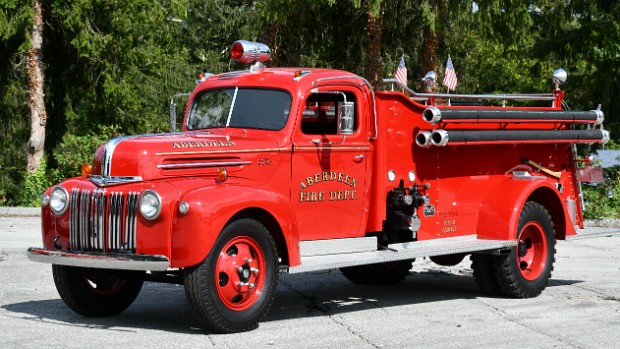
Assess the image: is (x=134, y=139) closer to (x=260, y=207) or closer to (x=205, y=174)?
(x=205, y=174)

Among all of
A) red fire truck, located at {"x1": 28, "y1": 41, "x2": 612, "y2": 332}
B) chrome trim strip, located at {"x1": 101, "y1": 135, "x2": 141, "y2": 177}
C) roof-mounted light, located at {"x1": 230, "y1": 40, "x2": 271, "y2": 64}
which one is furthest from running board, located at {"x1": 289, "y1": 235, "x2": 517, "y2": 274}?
roof-mounted light, located at {"x1": 230, "y1": 40, "x2": 271, "y2": 64}

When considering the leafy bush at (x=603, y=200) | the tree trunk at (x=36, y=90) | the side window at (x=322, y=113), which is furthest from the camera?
the tree trunk at (x=36, y=90)

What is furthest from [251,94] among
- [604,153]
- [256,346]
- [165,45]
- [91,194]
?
[604,153]

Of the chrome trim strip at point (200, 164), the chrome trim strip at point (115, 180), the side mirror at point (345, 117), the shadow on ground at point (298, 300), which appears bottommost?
the shadow on ground at point (298, 300)

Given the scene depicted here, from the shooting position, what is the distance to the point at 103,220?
340 inches

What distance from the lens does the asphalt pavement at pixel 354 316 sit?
330 inches

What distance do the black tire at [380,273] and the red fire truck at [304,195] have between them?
0.06ft

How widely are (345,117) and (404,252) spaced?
1427 millimetres

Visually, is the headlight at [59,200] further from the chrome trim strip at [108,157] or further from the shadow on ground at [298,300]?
the shadow on ground at [298,300]

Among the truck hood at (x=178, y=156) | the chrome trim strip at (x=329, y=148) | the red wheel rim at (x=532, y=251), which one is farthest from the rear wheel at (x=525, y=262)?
the truck hood at (x=178, y=156)

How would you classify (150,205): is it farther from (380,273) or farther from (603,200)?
(603,200)

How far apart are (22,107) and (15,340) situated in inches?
991

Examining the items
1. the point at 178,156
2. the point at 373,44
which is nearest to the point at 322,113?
the point at 178,156

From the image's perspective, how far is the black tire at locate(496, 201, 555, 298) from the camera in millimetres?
11008
